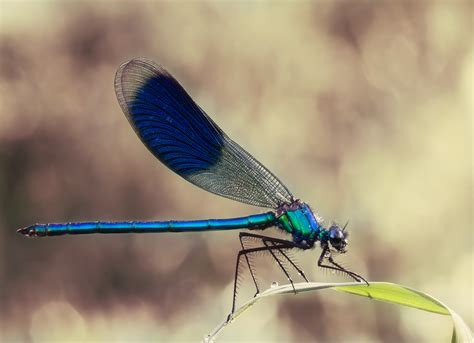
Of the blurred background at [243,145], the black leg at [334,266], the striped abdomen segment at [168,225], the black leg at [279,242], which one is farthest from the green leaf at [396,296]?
the blurred background at [243,145]

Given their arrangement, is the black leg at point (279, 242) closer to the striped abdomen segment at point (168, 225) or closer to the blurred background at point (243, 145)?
the striped abdomen segment at point (168, 225)

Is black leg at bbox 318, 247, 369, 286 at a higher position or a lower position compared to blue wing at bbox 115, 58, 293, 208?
lower

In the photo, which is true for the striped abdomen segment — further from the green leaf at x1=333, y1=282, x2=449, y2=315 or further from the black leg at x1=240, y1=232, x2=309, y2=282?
the green leaf at x1=333, y1=282, x2=449, y2=315

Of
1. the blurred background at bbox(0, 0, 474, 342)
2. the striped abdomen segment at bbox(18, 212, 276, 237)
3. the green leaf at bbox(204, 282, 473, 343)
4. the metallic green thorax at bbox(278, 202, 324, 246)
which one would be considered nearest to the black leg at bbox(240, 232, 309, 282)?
the metallic green thorax at bbox(278, 202, 324, 246)

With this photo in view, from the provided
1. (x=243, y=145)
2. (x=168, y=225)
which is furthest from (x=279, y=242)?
(x=243, y=145)

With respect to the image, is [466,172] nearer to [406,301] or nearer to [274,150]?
[274,150]

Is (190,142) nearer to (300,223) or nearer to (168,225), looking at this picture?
(168,225)
